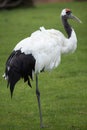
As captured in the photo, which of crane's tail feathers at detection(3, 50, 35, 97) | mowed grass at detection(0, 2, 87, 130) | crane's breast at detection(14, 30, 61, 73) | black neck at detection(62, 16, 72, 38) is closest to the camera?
crane's tail feathers at detection(3, 50, 35, 97)

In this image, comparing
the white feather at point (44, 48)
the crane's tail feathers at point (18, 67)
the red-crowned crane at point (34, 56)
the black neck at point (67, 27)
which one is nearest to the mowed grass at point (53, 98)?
the red-crowned crane at point (34, 56)

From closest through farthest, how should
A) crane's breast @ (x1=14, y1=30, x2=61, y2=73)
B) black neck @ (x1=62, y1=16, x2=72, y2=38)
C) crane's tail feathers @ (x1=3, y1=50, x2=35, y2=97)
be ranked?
crane's tail feathers @ (x1=3, y1=50, x2=35, y2=97) → crane's breast @ (x1=14, y1=30, x2=61, y2=73) → black neck @ (x1=62, y1=16, x2=72, y2=38)

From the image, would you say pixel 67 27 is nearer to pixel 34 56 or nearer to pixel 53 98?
pixel 34 56

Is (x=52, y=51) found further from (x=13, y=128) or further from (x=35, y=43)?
(x=13, y=128)

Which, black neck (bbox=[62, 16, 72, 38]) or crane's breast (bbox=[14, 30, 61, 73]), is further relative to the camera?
black neck (bbox=[62, 16, 72, 38])

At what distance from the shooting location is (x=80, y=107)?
34.3 ft

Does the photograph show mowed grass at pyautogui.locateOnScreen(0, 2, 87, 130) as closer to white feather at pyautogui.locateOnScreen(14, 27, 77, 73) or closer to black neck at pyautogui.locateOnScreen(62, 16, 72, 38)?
white feather at pyautogui.locateOnScreen(14, 27, 77, 73)

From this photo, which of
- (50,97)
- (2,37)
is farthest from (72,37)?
(2,37)

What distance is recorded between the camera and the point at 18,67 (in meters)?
8.88

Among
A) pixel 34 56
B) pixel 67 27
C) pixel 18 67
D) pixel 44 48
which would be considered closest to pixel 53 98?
→ pixel 67 27

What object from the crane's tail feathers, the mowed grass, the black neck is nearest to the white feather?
the crane's tail feathers

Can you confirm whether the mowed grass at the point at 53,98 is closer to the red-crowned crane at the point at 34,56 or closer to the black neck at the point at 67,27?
the red-crowned crane at the point at 34,56

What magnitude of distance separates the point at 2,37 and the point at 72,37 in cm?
881

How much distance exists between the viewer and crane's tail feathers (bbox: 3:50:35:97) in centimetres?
884
